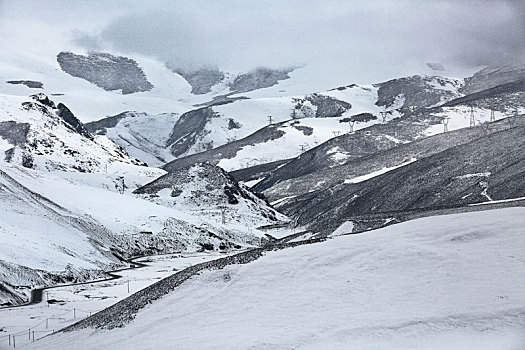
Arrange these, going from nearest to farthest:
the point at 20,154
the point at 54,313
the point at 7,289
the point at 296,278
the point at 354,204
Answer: the point at 296,278
the point at 54,313
the point at 7,289
the point at 354,204
the point at 20,154

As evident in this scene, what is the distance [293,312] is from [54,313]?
25.5m

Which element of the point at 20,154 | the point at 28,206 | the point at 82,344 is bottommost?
the point at 82,344

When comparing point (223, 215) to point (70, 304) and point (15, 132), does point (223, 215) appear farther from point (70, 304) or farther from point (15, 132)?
point (15, 132)

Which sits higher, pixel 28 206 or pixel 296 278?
pixel 28 206

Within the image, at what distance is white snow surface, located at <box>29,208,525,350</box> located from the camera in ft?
89.3

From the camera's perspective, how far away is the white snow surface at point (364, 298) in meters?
27.2

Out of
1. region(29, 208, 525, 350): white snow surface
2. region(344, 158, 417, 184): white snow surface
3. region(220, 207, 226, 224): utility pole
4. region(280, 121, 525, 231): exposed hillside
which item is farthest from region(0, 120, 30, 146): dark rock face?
region(29, 208, 525, 350): white snow surface

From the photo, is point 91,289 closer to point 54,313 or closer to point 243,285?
point 54,313

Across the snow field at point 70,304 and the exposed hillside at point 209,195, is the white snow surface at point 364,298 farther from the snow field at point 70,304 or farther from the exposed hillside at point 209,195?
the exposed hillside at point 209,195

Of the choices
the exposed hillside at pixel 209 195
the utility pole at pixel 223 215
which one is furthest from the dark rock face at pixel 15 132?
the utility pole at pixel 223 215

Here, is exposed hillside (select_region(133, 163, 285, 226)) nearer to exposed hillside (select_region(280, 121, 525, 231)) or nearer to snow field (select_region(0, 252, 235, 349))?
exposed hillside (select_region(280, 121, 525, 231))

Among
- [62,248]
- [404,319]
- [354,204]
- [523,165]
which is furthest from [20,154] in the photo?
[404,319]

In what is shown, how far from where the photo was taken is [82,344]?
35438mm

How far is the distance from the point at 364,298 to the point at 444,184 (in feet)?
284
